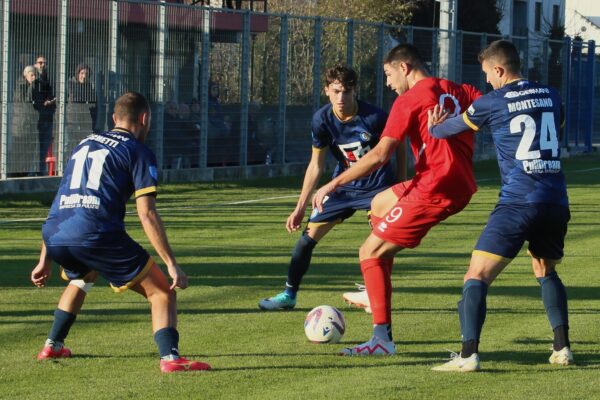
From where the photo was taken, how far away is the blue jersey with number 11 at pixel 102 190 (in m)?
7.47

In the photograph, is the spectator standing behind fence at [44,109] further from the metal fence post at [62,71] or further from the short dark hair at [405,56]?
the short dark hair at [405,56]

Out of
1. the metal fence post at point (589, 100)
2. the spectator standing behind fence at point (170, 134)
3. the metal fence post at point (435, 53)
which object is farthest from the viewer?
the metal fence post at point (589, 100)

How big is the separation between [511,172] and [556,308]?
93cm

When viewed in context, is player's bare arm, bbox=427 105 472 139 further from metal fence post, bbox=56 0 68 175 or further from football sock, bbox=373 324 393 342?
metal fence post, bbox=56 0 68 175

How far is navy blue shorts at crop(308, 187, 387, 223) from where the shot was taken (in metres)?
10.3

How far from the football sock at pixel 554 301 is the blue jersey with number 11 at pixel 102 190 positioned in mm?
2576

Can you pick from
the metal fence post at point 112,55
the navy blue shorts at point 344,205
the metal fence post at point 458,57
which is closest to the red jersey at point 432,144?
the navy blue shorts at point 344,205

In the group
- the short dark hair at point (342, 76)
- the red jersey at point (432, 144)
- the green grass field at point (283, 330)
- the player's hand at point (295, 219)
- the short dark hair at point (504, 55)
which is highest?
the short dark hair at point (504, 55)

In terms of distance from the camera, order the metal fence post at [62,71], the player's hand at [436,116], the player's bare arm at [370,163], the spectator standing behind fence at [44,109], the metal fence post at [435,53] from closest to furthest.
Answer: the player's hand at [436,116]
the player's bare arm at [370,163]
the spectator standing behind fence at [44,109]
the metal fence post at [62,71]
the metal fence post at [435,53]

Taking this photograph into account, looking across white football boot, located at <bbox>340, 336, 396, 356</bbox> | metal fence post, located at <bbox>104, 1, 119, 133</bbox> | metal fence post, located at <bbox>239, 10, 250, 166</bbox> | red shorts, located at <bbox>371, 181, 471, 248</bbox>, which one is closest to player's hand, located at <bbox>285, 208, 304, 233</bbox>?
red shorts, located at <bbox>371, 181, 471, 248</bbox>

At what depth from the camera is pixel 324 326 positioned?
8.65 meters

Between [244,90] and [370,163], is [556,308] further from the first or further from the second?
[244,90]

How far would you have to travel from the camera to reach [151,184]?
7.40m

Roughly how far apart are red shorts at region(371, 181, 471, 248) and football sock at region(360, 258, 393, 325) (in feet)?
0.64
